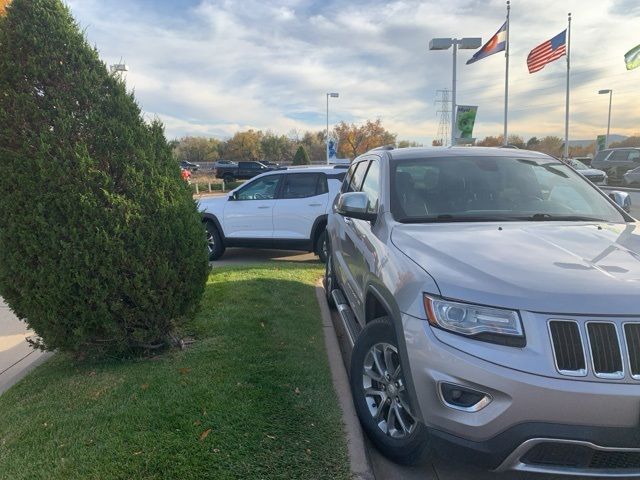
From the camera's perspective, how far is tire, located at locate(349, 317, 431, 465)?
2561 mm

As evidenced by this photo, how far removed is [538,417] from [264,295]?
393 centimetres

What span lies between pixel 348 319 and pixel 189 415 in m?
1.58

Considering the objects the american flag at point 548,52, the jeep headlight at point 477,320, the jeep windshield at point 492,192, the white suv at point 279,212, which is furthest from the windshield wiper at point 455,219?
the american flag at point 548,52

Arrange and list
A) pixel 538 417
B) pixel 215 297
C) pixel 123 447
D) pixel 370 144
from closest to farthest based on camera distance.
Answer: pixel 538 417
pixel 123 447
pixel 215 297
pixel 370 144

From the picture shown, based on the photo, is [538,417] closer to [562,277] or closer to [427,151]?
[562,277]

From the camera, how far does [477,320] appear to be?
214cm

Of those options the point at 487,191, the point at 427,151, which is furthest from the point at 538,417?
the point at 427,151

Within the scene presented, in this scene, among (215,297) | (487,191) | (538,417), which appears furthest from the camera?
(215,297)

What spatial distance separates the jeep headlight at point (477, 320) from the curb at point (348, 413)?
973 millimetres

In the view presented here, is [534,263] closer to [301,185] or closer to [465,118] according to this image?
[301,185]

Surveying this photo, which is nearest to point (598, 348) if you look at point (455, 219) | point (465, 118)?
point (455, 219)

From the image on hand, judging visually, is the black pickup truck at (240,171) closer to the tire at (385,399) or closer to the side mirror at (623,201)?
the side mirror at (623,201)

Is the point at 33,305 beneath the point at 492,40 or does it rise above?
beneath

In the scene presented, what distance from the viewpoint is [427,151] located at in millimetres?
4094
